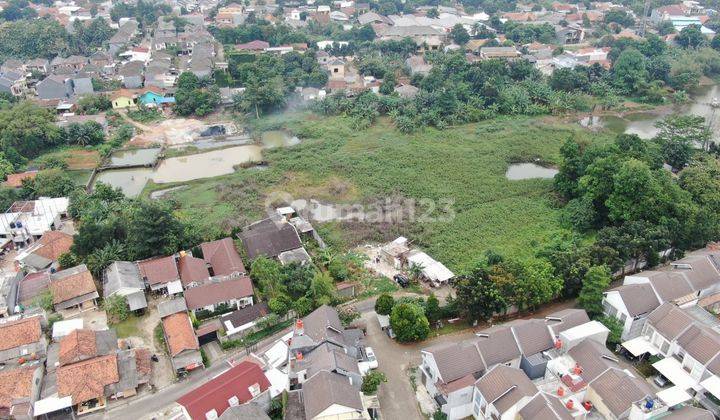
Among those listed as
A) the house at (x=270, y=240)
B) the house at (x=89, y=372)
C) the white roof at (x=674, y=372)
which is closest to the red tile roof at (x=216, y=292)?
the house at (x=270, y=240)

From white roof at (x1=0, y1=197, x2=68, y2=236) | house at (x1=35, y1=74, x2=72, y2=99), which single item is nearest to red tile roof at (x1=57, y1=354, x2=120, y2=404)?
white roof at (x1=0, y1=197, x2=68, y2=236)

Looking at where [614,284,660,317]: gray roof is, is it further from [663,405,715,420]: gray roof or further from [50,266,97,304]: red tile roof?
[50,266,97,304]: red tile roof

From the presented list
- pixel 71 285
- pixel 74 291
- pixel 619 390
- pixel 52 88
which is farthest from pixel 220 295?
pixel 52 88

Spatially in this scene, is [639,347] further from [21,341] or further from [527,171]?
[21,341]

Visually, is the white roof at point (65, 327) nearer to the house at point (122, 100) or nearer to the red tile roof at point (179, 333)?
the red tile roof at point (179, 333)

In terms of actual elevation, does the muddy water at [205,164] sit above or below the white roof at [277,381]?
below

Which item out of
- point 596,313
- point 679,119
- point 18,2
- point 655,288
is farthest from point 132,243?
point 18,2
